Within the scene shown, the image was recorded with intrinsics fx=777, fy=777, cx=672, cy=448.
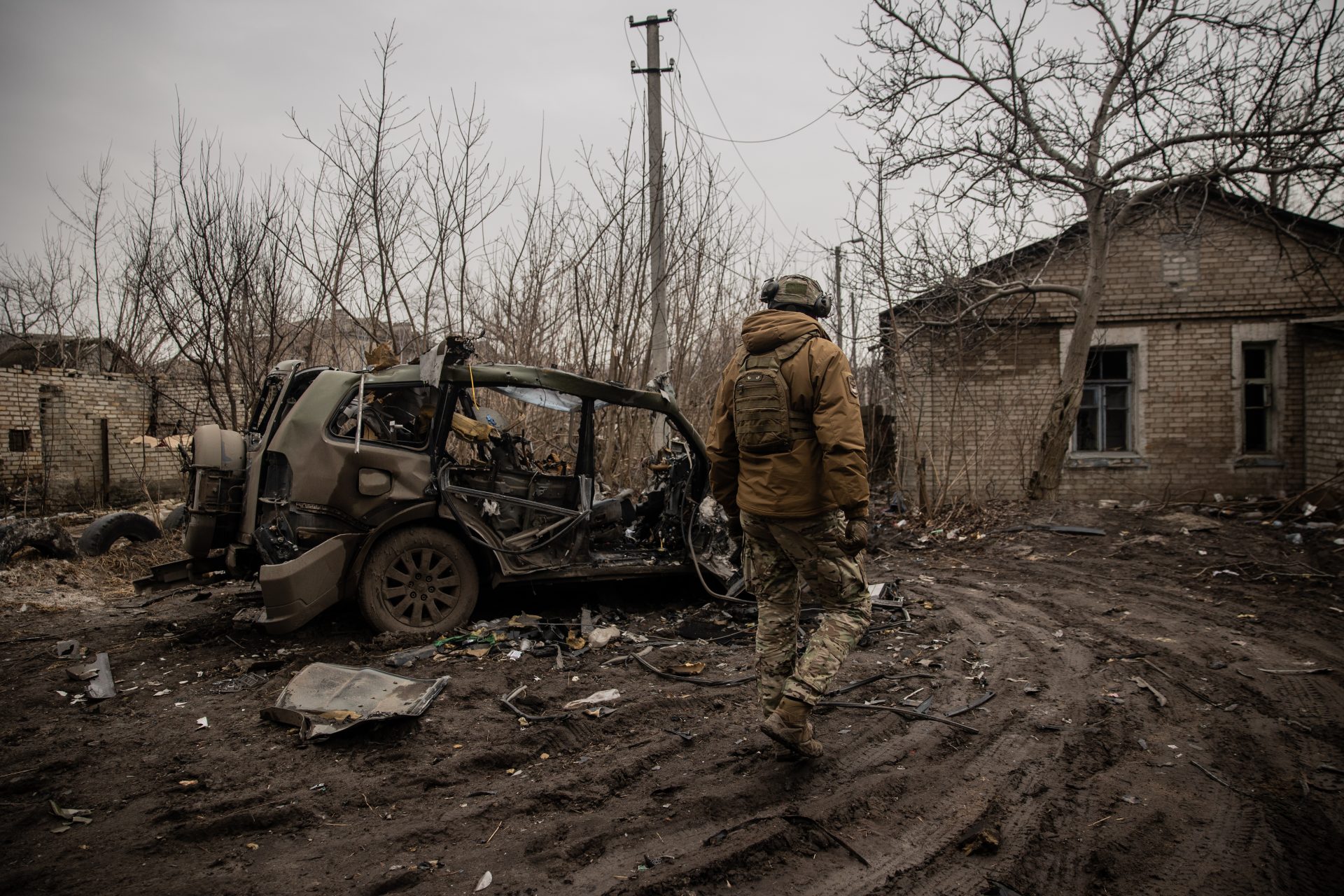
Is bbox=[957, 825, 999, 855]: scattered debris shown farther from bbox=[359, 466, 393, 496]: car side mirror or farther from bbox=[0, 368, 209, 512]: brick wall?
bbox=[0, 368, 209, 512]: brick wall

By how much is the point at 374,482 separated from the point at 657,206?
5.54m

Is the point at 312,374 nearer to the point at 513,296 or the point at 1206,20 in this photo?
the point at 513,296

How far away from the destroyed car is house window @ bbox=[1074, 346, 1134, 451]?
9.65 m

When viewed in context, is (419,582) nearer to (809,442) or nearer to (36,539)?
(809,442)

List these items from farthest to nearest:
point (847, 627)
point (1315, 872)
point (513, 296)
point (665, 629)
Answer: point (513, 296) < point (665, 629) < point (847, 627) < point (1315, 872)

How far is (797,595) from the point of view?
3.46 m

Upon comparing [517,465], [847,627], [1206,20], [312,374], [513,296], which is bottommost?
[847,627]

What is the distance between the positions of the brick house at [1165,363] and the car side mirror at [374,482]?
8.84 m

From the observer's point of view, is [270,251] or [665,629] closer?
[665,629]

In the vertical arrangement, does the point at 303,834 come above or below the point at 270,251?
below

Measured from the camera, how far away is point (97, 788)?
3.07 metres

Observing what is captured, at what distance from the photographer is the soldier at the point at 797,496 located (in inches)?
123

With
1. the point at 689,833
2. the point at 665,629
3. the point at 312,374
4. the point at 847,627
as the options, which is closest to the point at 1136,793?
the point at 847,627

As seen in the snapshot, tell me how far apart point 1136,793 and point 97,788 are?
4.03m
